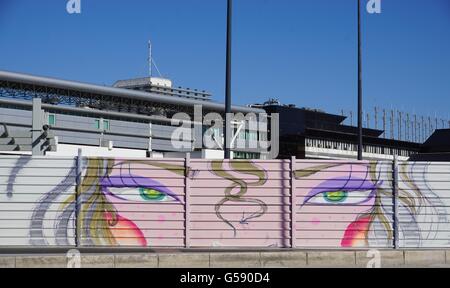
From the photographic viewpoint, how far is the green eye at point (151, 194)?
1270 centimetres

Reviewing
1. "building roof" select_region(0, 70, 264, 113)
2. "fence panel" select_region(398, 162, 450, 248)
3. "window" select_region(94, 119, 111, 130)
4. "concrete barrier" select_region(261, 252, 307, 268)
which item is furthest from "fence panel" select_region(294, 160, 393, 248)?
"window" select_region(94, 119, 111, 130)

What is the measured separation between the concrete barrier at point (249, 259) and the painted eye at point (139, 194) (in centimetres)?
152

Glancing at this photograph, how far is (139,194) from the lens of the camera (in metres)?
12.7

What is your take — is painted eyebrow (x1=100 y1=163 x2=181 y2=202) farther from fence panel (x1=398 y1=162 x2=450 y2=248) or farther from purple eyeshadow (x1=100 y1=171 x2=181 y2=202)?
fence panel (x1=398 y1=162 x2=450 y2=248)

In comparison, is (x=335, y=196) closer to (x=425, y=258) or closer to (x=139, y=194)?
(x=425, y=258)

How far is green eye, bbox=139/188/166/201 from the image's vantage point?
12.7 metres

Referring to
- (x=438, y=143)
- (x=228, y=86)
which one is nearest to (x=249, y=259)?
(x=228, y=86)

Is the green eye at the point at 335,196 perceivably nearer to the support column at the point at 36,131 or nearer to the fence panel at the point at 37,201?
the fence panel at the point at 37,201

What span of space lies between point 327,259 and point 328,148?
387 ft

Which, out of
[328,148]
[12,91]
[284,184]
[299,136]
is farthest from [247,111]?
[284,184]

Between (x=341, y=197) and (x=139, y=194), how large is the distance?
13.8 ft
